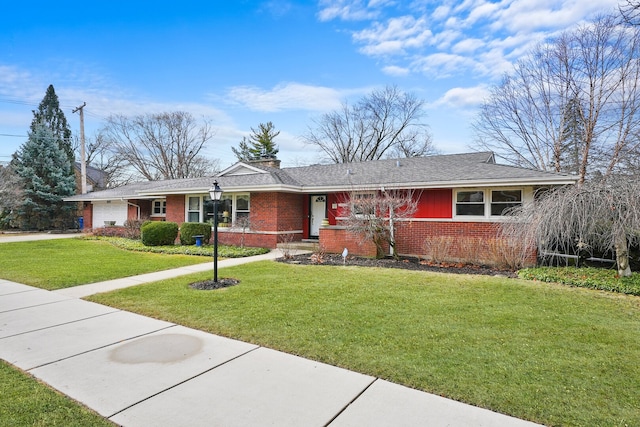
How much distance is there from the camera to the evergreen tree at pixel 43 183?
25922mm

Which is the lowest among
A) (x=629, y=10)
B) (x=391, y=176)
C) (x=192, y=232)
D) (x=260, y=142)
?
(x=192, y=232)

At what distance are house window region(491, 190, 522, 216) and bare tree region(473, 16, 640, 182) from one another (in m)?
8.43

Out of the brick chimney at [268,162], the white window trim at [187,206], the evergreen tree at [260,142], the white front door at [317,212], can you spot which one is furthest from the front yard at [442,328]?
the evergreen tree at [260,142]

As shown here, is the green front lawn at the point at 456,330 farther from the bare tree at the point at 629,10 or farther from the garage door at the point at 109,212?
the garage door at the point at 109,212

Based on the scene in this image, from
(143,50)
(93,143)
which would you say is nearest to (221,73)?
(143,50)

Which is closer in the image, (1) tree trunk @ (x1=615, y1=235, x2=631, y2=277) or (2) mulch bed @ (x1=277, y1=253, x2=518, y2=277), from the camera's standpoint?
(1) tree trunk @ (x1=615, y1=235, x2=631, y2=277)

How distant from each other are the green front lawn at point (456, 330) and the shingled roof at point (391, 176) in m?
3.86

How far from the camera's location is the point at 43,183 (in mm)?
26328

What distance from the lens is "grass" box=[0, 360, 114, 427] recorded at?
266 centimetres

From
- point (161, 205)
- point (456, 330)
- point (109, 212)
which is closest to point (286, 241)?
point (456, 330)

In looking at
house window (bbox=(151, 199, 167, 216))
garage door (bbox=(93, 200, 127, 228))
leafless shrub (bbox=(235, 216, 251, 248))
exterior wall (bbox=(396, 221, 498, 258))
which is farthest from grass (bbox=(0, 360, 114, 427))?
garage door (bbox=(93, 200, 127, 228))

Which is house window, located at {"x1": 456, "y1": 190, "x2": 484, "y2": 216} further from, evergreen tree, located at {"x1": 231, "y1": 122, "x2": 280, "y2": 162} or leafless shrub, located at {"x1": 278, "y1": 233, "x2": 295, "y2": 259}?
evergreen tree, located at {"x1": 231, "y1": 122, "x2": 280, "y2": 162}

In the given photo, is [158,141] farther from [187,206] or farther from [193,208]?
[193,208]

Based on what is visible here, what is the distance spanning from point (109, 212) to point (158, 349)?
925 inches
